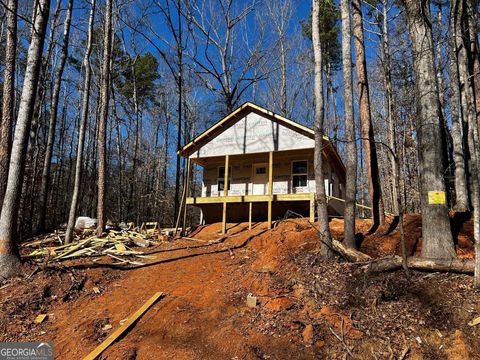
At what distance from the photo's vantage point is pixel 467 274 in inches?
199

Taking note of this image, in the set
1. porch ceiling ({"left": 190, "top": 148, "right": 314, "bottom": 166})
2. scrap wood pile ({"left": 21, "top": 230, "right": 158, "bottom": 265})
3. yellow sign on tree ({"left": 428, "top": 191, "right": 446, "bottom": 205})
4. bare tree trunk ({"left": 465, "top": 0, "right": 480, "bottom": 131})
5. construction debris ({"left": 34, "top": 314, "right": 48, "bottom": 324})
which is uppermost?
bare tree trunk ({"left": 465, "top": 0, "right": 480, "bottom": 131})

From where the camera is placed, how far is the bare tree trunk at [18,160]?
23.2ft

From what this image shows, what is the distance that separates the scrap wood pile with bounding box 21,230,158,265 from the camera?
879 cm

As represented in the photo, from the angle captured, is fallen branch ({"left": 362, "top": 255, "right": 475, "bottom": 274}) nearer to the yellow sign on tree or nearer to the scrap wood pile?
the yellow sign on tree

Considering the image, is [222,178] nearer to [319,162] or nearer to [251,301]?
[319,162]

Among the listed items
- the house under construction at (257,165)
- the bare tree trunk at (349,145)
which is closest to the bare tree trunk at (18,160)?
the house under construction at (257,165)

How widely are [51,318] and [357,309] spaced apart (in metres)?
5.84

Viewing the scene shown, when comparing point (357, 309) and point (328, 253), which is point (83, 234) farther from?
point (357, 309)

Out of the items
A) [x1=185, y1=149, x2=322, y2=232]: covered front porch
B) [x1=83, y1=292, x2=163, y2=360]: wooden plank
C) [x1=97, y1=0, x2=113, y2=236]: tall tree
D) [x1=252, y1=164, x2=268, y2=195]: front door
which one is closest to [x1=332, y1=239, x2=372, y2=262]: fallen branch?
[x1=83, y1=292, x2=163, y2=360]: wooden plank

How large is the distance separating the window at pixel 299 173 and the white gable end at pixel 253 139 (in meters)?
2.03

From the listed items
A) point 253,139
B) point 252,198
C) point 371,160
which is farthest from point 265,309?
point 253,139

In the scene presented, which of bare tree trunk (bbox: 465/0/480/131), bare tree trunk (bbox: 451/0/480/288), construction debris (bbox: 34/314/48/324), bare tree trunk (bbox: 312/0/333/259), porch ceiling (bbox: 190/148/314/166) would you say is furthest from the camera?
porch ceiling (bbox: 190/148/314/166)

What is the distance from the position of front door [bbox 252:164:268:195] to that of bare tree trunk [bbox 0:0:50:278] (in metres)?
10.6

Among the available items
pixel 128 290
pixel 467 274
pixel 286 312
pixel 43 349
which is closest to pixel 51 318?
pixel 43 349
